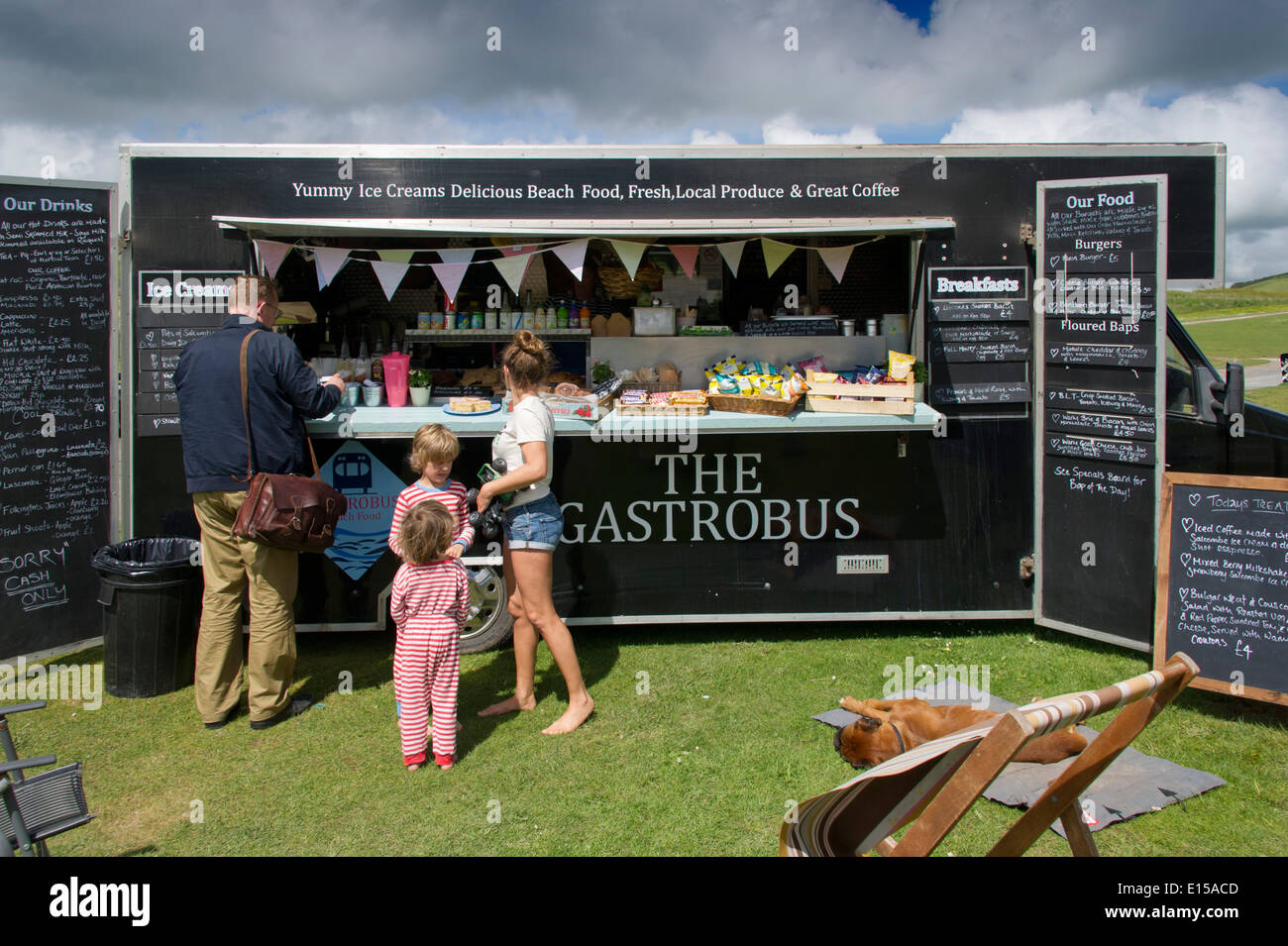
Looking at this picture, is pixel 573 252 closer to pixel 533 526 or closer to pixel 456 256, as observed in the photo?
pixel 456 256

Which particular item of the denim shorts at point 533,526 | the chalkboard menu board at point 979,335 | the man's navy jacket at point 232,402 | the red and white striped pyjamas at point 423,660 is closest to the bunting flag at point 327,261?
the man's navy jacket at point 232,402

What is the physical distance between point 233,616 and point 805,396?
3.32 metres

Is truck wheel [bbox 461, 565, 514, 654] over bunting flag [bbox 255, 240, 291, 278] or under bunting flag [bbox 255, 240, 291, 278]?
under

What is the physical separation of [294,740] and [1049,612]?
4.24 meters

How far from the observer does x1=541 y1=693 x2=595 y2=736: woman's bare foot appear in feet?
14.3

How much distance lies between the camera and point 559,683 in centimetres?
498

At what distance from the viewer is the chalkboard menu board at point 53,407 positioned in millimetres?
4895

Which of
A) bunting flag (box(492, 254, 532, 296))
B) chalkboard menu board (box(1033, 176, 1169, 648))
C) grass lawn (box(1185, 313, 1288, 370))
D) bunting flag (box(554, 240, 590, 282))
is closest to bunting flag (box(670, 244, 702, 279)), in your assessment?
bunting flag (box(554, 240, 590, 282))

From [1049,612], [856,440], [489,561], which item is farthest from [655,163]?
[1049,612]

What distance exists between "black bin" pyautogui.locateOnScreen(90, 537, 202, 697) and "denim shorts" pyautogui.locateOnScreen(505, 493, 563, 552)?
75.1 inches

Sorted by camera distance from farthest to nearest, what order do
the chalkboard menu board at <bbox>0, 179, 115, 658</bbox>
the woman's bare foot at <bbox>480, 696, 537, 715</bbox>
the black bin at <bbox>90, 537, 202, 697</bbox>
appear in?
1. the chalkboard menu board at <bbox>0, 179, 115, 658</bbox>
2. the black bin at <bbox>90, 537, 202, 697</bbox>
3. the woman's bare foot at <bbox>480, 696, 537, 715</bbox>

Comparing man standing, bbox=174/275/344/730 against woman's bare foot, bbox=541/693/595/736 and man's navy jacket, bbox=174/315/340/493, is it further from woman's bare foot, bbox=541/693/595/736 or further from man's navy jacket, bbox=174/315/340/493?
woman's bare foot, bbox=541/693/595/736

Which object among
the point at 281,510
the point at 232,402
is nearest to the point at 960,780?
the point at 281,510

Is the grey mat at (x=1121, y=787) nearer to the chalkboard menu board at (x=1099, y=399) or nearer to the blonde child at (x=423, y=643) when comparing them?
the chalkboard menu board at (x=1099, y=399)
